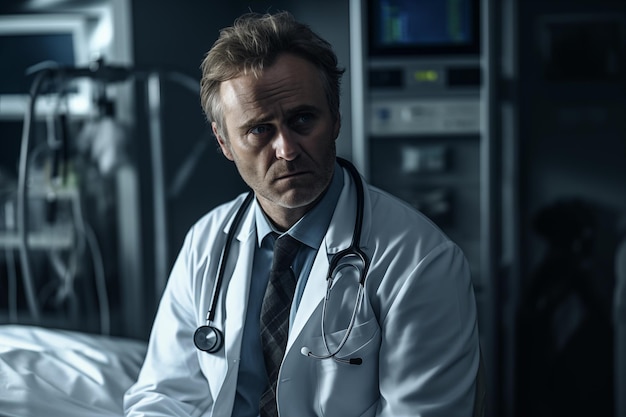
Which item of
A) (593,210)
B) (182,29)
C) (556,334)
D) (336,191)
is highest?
(182,29)

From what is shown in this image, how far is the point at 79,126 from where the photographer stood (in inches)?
111

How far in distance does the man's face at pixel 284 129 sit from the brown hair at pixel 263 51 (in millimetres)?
15

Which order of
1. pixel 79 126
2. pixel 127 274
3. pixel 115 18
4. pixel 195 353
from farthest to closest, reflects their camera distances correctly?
1. pixel 79 126
2. pixel 127 274
3. pixel 115 18
4. pixel 195 353

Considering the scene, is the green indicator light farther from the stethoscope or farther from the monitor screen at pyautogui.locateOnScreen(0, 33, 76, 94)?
the monitor screen at pyautogui.locateOnScreen(0, 33, 76, 94)

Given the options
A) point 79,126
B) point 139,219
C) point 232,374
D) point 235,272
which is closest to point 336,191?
point 235,272

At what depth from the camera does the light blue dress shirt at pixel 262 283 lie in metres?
1.27

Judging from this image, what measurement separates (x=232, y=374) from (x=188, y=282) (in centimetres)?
23

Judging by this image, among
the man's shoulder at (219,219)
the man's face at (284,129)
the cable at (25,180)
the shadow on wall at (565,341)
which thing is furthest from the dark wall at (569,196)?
the cable at (25,180)

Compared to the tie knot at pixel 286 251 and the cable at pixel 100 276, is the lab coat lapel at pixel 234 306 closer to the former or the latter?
the tie knot at pixel 286 251

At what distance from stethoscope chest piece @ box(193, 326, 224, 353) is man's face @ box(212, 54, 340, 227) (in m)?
0.26

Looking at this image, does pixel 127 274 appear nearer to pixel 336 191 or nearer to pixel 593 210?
pixel 336 191

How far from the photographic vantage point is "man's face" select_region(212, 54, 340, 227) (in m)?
1.21

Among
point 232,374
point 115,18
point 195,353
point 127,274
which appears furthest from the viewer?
point 127,274

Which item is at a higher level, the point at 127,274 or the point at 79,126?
the point at 79,126
